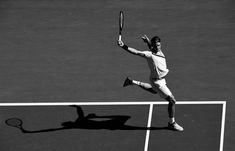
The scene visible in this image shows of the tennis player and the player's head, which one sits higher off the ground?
the player's head

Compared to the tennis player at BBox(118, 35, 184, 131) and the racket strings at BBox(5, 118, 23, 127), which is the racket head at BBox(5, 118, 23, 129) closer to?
the racket strings at BBox(5, 118, 23, 127)

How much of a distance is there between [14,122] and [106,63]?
4706mm

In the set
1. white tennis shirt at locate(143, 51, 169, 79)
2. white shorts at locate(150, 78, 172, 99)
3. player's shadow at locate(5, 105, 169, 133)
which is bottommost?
player's shadow at locate(5, 105, 169, 133)

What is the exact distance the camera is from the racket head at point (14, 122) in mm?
18391

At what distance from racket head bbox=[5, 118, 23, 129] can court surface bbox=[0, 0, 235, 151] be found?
0.15 m

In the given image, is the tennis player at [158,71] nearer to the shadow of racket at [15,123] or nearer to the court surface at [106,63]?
the court surface at [106,63]

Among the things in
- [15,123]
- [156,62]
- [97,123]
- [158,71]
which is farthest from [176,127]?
[15,123]

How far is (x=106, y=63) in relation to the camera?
22141 millimetres

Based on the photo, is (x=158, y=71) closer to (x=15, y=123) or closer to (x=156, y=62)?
(x=156, y=62)

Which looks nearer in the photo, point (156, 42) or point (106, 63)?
point (156, 42)

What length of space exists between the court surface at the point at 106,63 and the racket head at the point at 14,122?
146 mm

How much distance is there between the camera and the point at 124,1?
89.1ft

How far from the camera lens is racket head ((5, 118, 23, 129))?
18391mm

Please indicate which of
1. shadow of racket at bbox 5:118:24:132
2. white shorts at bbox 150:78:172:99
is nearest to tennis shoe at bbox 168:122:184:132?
white shorts at bbox 150:78:172:99
